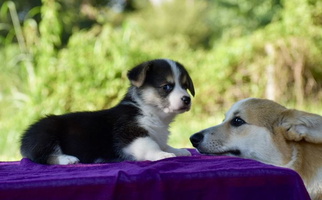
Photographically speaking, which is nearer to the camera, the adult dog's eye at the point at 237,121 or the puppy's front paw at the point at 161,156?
the puppy's front paw at the point at 161,156

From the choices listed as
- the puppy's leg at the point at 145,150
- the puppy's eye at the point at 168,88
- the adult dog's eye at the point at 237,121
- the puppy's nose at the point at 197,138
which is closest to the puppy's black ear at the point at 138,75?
the puppy's eye at the point at 168,88

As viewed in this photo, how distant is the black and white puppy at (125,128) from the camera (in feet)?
11.7

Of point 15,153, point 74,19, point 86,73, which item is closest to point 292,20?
point 86,73

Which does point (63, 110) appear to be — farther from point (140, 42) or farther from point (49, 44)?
point (140, 42)

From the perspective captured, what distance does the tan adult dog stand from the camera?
315cm

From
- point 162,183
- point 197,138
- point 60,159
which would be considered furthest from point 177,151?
point 162,183

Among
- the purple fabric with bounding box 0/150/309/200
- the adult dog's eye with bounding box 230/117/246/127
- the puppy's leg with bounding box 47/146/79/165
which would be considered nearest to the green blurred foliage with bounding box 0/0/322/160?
the puppy's leg with bounding box 47/146/79/165

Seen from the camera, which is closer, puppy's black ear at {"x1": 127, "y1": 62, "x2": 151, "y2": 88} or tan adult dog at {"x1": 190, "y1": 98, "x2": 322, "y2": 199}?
tan adult dog at {"x1": 190, "y1": 98, "x2": 322, "y2": 199}

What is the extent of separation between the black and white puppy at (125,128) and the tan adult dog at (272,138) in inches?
14.5

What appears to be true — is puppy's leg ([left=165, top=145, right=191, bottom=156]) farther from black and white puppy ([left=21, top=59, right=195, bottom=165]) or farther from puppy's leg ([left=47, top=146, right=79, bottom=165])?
puppy's leg ([left=47, top=146, right=79, bottom=165])

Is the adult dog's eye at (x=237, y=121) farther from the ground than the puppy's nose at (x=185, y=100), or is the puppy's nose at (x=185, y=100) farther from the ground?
the puppy's nose at (x=185, y=100)

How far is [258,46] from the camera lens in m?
10.8

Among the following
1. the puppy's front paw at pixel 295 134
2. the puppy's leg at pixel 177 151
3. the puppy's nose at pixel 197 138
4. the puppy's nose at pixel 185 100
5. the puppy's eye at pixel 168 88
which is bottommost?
the puppy's leg at pixel 177 151

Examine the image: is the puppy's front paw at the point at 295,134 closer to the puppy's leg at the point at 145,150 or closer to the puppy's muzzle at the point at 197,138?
the puppy's muzzle at the point at 197,138
